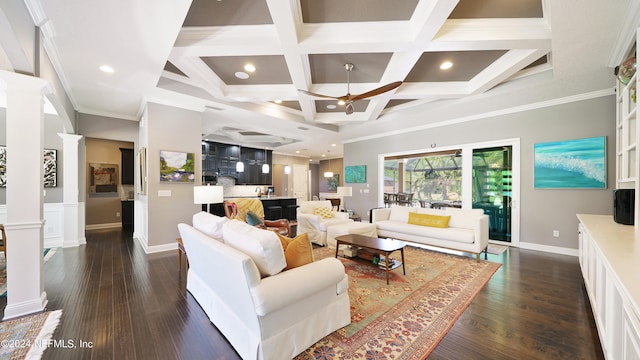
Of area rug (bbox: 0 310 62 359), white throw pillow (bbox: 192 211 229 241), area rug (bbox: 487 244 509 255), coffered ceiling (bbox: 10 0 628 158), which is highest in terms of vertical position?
coffered ceiling (bbox: 10 0 628 158)

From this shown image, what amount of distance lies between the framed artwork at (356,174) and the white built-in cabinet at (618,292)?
18.0 feet

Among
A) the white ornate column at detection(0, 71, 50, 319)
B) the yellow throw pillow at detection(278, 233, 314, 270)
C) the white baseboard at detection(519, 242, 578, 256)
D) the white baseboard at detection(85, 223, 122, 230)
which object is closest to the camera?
the yellow throw pillow at detection(278, 233, 314, 270)

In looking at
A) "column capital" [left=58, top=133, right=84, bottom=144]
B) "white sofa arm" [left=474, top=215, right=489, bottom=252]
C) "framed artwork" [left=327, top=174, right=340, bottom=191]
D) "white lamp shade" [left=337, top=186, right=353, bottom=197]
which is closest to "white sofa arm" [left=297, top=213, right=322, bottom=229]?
"white lamp shade" [left=337, top=186, right=353, bottom=197]

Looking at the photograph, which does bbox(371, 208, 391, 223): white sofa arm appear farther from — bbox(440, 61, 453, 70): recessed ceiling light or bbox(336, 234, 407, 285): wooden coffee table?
bbox(440, 61, 453, 70): recessed ceiling light

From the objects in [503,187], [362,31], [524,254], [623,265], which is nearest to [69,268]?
[362,31]

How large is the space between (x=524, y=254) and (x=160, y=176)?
6699 millimetres

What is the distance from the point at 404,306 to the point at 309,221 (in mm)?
2806

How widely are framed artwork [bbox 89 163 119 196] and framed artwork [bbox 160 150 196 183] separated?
415cm

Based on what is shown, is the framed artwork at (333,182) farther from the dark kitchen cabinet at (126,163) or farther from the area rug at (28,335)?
the area rug at (28,335)

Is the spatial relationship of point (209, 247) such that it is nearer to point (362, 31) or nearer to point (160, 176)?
point (362, 31)

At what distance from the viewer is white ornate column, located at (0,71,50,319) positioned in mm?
2223

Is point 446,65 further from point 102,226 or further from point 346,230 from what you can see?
point 102,226

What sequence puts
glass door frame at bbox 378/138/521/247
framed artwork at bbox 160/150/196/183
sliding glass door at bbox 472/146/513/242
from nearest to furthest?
framed artwork at bbox 160/150/196/183 → glass door frame at bbox 378/138/521/247 → sliding glass door at bbox 472/146/513/242

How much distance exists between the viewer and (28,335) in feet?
6.35
